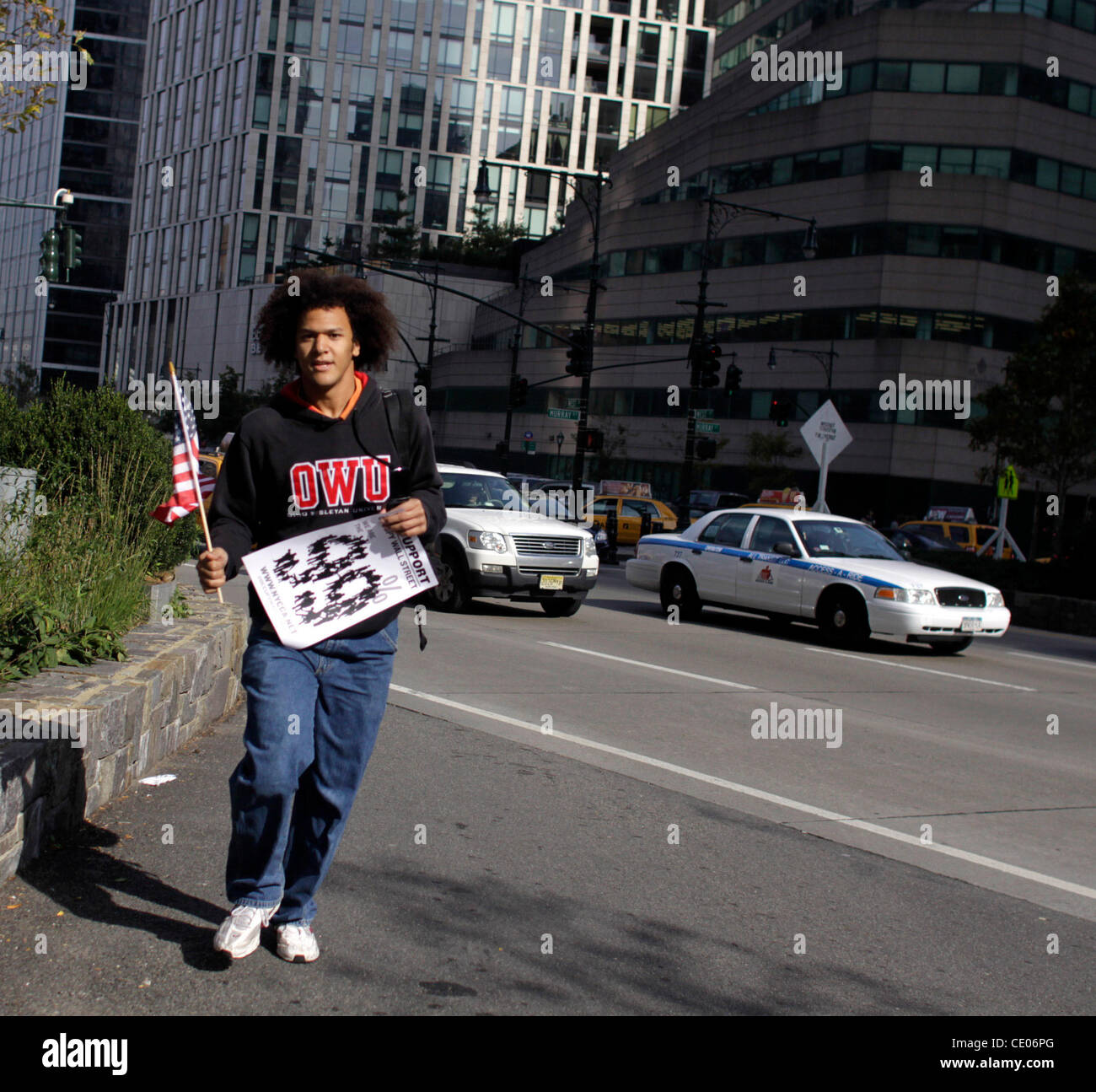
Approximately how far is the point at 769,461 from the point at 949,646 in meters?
41.6

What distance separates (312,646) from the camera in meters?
3.93

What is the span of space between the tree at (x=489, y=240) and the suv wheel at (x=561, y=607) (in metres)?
82.0

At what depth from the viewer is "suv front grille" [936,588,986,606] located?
14961 millimetres

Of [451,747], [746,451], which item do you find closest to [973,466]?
[746,451]

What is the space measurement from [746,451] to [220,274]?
192ft

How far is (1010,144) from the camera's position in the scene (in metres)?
55.7

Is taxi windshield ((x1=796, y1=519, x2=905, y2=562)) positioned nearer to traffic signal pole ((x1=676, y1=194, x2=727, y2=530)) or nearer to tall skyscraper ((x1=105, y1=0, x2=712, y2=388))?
traffic signal pole ((x1=676, y1=194, x2=727, y2=530))

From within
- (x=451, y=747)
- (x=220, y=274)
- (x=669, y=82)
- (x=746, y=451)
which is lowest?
(x=451, y=747)

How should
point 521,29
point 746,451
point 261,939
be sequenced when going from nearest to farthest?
point 261,939, point 746,451, point 521,29

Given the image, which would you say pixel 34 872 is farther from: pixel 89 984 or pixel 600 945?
pixel 600 945

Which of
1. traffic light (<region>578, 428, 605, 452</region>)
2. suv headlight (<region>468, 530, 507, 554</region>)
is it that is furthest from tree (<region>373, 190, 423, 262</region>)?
suv headlight (<region>468, 530, 507, 554</region>)

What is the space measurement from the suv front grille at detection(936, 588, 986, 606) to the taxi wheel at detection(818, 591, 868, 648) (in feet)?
2.83

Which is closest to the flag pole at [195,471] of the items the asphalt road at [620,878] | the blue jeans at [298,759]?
the blue jeans at [298,759]
